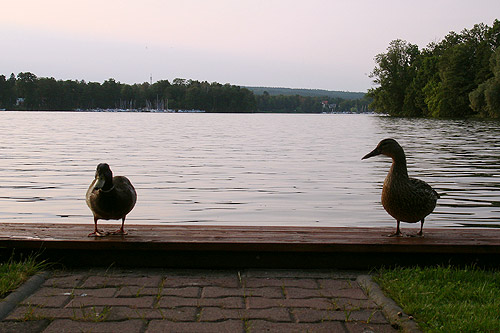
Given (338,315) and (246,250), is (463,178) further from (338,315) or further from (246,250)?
(338,315)

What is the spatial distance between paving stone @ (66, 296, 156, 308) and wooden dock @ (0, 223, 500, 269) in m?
0.82

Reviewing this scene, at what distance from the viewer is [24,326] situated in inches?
139

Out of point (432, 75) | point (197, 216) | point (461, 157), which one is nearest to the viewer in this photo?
point (197, 216)

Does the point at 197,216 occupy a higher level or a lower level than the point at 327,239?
lower

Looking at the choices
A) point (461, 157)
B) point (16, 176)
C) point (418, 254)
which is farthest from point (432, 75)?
point (418, 254)

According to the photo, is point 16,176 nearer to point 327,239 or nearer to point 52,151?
point 52,151

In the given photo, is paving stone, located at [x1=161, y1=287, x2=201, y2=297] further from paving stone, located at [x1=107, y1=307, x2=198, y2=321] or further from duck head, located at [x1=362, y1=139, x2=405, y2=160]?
duck head, located at [x1=362, y1=139, x2=405, y2=160]

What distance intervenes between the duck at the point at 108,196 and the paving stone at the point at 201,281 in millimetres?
909

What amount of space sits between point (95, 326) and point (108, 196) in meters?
1.73

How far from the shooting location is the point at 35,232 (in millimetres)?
5180

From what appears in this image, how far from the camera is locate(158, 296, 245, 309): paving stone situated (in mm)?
3973

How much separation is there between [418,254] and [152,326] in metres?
2.63

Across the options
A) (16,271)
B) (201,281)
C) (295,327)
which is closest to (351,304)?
(295,327)

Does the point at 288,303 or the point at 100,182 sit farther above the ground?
the point at 100,182
